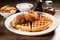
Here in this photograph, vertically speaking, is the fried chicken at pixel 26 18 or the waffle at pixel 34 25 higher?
the fried chicken at pixel 26 18

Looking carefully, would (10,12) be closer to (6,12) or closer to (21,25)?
(6,12)

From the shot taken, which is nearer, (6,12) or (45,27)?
(45,27)

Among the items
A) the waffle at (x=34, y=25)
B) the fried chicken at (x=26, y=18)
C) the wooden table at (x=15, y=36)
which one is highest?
the fried chicken at (x=26, y=18)

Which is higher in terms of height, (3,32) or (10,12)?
(10,12)

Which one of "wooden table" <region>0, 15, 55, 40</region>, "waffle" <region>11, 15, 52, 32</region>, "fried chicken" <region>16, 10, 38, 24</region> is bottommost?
"wooden table" <region>0, 15, 55, 40</region>

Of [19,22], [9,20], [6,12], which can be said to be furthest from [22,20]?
[6,12]

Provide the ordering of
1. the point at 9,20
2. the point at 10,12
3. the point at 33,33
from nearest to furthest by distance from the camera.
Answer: the point at 33,33, the point at 9,20, the point at 10,12

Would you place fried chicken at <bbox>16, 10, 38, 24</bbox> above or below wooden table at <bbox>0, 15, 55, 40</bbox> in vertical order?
above

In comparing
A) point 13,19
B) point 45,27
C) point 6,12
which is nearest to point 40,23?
point 45,27

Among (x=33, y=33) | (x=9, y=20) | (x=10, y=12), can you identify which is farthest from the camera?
(x=10, y=12)

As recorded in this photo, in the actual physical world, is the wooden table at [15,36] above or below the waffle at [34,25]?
below

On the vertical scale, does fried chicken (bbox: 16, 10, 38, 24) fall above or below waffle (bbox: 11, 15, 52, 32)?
above
